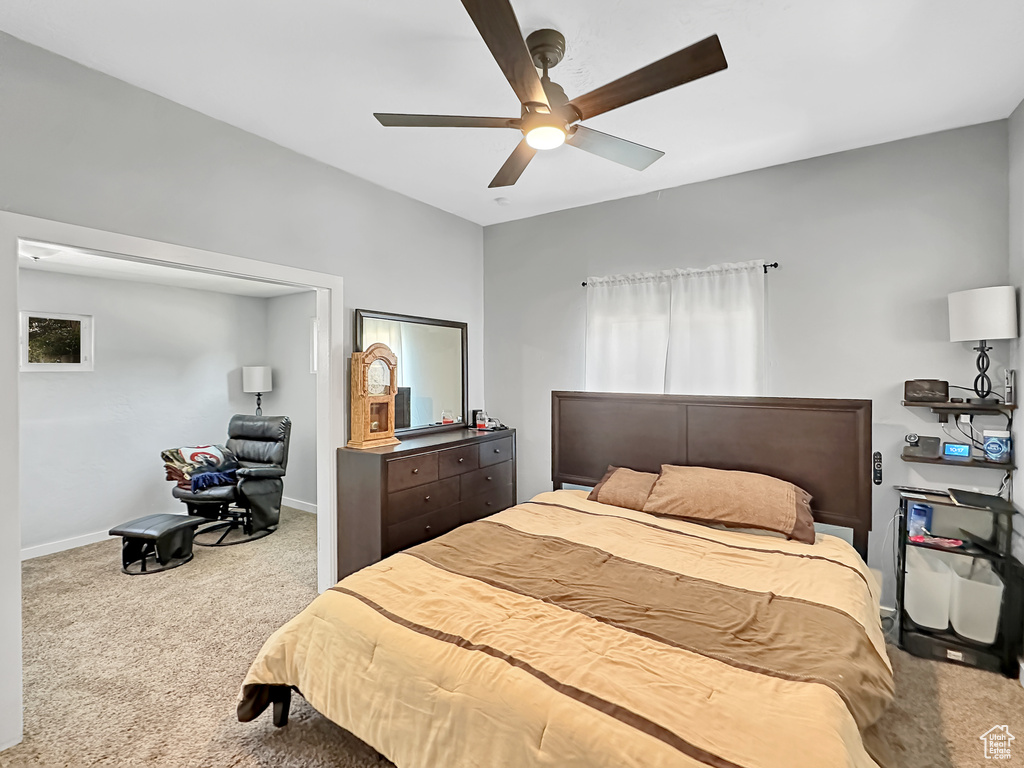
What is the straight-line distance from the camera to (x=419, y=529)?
3.19m

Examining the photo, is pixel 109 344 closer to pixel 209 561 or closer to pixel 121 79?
pixel 209 561

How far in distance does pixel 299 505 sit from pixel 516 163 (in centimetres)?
457

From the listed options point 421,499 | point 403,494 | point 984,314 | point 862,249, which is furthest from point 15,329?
point 984,314

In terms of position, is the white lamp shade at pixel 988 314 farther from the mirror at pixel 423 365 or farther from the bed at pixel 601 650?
the mirror at pixel 423 365

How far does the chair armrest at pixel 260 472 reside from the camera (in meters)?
4.39

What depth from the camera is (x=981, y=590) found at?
93.4 inches

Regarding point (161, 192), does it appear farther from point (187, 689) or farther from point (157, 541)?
point (157, 541)

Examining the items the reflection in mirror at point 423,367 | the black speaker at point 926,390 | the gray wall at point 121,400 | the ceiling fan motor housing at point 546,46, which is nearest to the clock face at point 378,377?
the reflection in mirror at point 423,367

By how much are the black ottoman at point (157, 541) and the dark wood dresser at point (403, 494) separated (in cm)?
156

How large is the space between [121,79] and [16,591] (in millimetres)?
2221

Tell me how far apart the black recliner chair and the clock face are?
1837 mm

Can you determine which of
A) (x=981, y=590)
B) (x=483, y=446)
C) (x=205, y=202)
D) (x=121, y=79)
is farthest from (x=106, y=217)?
(x=981, y=590)

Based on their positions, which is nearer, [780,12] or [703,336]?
[780,12]

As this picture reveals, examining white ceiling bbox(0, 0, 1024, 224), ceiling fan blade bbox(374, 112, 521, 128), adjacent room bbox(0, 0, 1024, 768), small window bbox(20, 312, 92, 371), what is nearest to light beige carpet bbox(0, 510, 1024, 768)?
adjacent room bbox(0, 0, 1024, 768)
